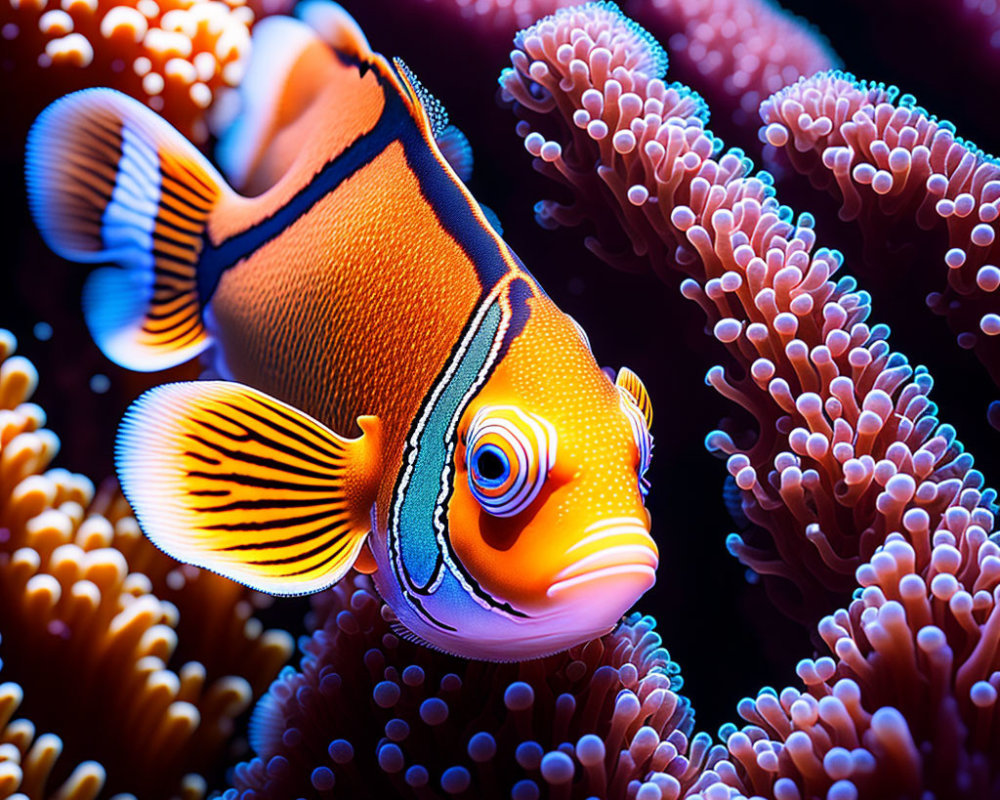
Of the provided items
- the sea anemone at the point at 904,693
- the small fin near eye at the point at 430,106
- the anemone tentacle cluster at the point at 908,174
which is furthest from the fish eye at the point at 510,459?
the anemone tentacle cluster at the point at 908,174

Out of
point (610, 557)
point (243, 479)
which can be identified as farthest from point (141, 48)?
point (610, 557)

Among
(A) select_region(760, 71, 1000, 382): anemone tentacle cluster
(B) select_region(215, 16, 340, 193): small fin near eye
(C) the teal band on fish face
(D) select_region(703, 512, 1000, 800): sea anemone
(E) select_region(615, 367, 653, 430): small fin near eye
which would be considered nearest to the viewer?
(D) select_region(703, 512, 1000, 800): sea anemone

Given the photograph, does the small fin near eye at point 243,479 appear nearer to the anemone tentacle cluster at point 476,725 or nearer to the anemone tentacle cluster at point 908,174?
the anemone tentacle cluster at point 476,725

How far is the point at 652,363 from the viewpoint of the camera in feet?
6.11

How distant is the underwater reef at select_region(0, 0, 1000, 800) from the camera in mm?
1073

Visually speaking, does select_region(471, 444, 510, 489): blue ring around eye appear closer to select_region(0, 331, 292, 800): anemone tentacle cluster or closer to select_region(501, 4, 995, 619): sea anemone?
select_region(501, 4, 995, 619): sea anemone

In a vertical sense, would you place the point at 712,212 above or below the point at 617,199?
above

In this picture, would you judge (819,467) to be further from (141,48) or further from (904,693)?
(141,48)

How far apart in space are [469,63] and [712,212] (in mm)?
994

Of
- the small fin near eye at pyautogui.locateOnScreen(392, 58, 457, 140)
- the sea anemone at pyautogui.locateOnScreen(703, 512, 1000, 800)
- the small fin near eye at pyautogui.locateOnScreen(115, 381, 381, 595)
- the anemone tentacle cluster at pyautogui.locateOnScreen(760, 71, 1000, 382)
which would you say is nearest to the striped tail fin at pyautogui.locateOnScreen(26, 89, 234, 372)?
the small fin near eye at pyautogui.locateOnScreen(392, 58, 457, 140)

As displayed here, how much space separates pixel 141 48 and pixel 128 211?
481 mm

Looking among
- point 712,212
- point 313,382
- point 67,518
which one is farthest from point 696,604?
point 67,518

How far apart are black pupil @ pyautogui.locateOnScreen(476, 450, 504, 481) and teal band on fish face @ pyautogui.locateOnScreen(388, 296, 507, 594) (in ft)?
0.30

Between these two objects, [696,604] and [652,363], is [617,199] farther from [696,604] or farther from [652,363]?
[696,604]
